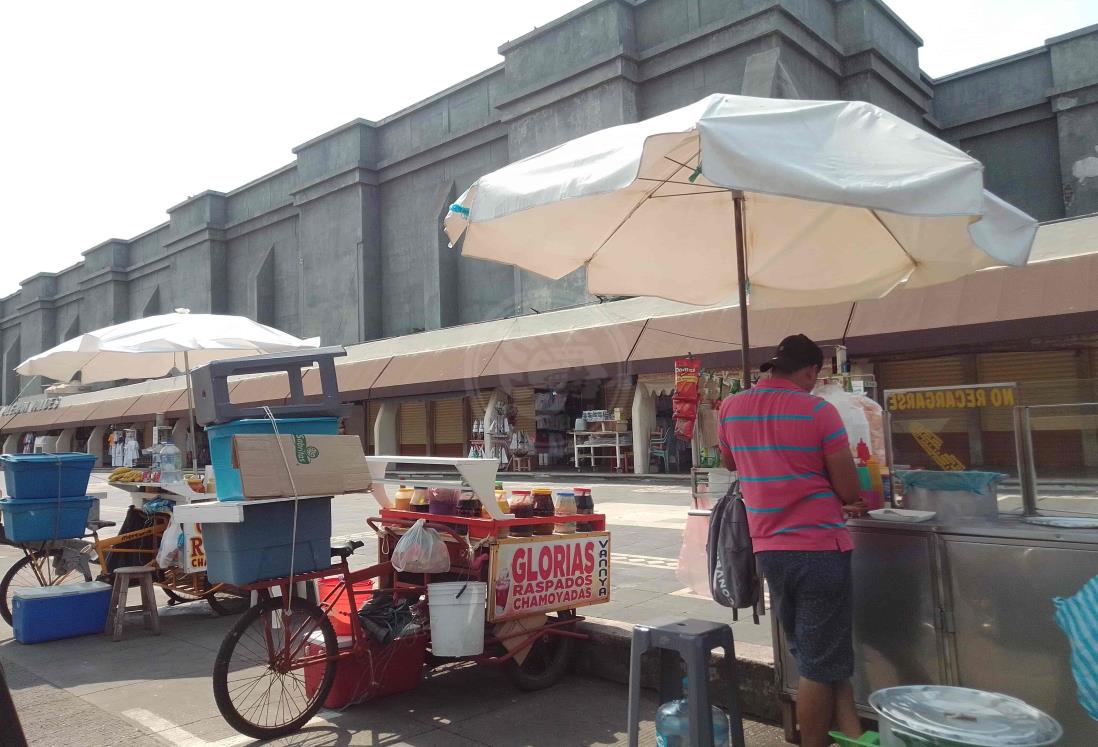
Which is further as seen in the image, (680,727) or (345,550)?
(345,550)

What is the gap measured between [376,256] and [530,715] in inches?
1312

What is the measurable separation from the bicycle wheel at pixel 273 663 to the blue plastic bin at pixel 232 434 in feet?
2.17

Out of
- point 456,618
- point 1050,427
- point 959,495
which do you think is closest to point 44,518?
point 456,618

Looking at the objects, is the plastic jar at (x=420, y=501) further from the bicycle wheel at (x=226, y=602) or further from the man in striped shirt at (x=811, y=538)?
the bicycle wheel at (x=226, y=602)

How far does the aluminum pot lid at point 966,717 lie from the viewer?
2.28 m

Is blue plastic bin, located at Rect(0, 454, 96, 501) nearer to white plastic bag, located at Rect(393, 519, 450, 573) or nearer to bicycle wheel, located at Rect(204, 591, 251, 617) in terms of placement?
bicycle wheel, located at Rect(204, 591, 251, 617)

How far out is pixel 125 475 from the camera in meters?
8.38

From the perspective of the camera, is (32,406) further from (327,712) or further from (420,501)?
(327,712)

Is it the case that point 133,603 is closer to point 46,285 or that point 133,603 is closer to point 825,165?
point 825,165

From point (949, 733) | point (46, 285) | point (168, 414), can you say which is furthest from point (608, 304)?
point (46, 285)

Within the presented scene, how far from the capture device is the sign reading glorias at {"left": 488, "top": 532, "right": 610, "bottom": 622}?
4652 millimetres

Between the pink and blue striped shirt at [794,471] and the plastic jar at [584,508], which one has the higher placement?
the pink and blue striped shirt at [794,471]

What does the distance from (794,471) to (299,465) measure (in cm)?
258

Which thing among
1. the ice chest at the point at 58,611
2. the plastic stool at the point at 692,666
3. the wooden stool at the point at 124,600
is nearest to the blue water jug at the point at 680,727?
the plastic stool at the point at 692,666
